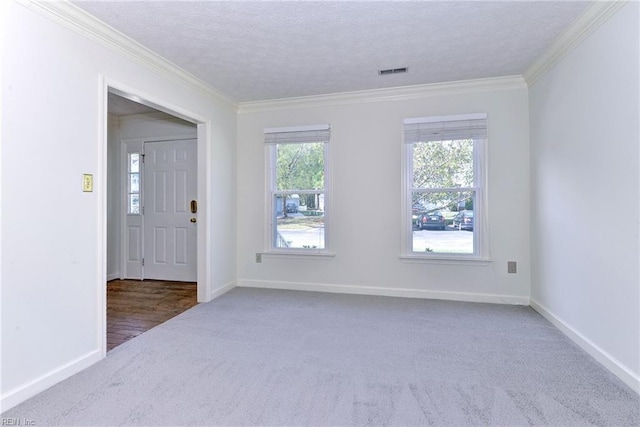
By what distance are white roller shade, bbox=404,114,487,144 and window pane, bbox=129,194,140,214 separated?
3795 millimetres

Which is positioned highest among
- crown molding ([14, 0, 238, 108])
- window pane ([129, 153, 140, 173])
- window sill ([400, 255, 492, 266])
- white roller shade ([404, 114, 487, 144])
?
crown molding ([14, 0, 238, 108])

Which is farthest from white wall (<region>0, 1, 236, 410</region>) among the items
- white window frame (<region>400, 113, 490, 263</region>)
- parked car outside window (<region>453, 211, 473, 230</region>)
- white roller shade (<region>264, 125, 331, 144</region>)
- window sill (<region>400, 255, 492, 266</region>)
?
parked car outside window (<region>453, 211, 473, 230</region>)

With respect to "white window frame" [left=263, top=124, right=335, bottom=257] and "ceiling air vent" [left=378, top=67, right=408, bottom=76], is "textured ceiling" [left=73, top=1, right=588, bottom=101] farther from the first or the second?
"white window frame" [left=263, top=124, right=335, bottom=257]

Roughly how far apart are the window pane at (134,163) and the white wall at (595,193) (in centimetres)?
498

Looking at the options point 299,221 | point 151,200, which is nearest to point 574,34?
point 299,221

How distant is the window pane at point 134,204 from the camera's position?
4.60 meters

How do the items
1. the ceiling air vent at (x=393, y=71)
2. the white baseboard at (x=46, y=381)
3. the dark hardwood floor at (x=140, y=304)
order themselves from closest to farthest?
the white baseboard at (x=46, y=381)
the dark hardwood floor at (x=140, y=304)
the ceiling air vent at (x=393, y=71)

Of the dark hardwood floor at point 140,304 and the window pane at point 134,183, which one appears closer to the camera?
the dark hardwood floor at point 140,304

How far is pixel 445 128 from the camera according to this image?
345cm

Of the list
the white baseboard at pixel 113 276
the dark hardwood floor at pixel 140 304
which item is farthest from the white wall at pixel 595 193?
the white baseboard at pixel 113 276

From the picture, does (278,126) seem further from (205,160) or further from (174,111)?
(174,111)

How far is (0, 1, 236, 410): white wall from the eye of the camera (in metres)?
1.70

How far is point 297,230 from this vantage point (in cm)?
402

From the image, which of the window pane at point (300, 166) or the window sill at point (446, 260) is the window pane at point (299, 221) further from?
the window sill at point (446, 260)
